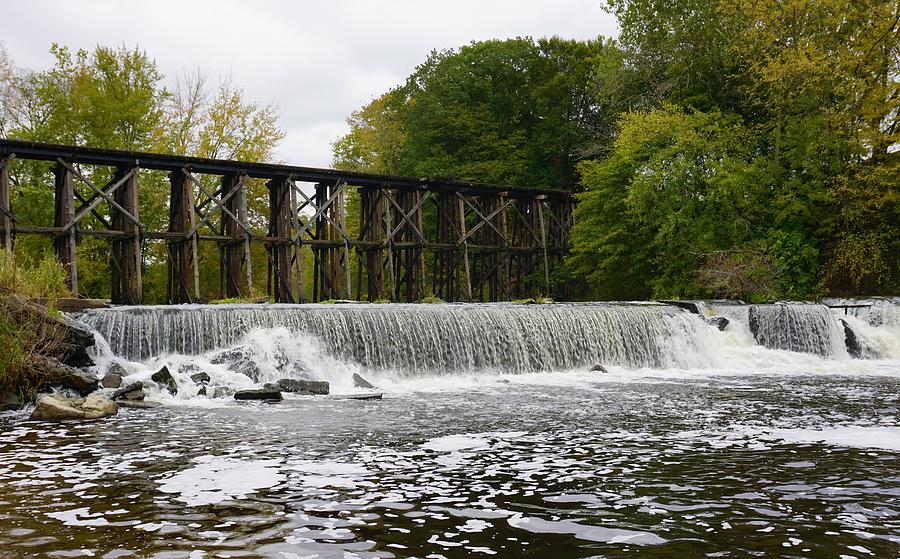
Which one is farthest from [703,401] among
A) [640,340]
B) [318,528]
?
[318,528]

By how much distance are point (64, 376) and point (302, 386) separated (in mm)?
3641

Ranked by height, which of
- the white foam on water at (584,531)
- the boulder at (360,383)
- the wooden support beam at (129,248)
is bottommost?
the white foam on water at (584,531)

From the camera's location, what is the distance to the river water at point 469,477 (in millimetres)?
5020

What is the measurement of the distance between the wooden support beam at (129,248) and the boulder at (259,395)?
11336mm

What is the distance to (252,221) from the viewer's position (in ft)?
118

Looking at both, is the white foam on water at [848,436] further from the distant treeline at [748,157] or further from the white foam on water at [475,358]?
the distant treeline at [748,157]

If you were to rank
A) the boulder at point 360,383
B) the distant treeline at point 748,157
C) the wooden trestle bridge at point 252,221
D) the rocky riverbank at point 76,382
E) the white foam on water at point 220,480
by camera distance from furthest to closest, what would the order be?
1. the distant treeline at point 748,157
2. the wooden trestle bridge at point 252,221
3. the boulder at point 360,383
4. the rocky riverbank at point 76,382
5. the white foam on water at point 220,480

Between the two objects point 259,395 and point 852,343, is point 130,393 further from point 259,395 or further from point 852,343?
point 852,343

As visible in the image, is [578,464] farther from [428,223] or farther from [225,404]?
[428,223]

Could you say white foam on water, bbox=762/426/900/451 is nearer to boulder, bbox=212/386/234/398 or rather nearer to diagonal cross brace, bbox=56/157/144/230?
boulder, bbox=212/386/234/398

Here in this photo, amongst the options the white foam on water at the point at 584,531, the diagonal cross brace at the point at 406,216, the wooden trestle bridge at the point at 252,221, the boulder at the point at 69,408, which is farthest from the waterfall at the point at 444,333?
the white foam on water at the point at 584,531

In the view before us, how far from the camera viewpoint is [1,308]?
12.0 meters

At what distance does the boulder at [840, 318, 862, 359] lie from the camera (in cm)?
2072

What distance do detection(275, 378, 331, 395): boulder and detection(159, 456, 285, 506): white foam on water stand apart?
19.9 ft
